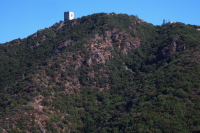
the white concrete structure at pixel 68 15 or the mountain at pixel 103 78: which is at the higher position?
the white concrete structure at pixel 68 15

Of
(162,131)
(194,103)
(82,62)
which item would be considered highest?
(82,62)

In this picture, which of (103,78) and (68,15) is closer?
(103,78)

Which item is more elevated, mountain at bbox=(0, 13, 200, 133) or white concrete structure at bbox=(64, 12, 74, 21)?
white concrete structure at bbox=(64, 12, 74, 21)

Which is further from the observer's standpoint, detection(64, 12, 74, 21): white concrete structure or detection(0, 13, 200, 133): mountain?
detection(64, 12, 74, 21): white concrete structure

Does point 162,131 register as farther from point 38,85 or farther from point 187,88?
point 38,85

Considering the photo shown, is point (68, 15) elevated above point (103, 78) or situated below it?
above

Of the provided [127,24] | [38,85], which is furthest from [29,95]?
[127,24]

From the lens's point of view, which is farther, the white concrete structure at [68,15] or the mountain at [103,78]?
the white concrete structure at [68,15]

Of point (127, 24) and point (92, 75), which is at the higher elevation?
point (127, 24)
